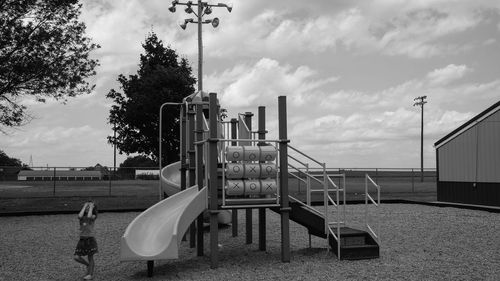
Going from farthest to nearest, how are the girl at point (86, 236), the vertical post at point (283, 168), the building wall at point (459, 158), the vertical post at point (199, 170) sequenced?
the building wall at point (459, 158), the vertical post at point (199, 170), the vertical post at point (283, 168), the girl at point (86, 236)

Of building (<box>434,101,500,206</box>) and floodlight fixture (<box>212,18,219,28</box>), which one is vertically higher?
floodlight fixture (<box>212,18,219,28</box>)

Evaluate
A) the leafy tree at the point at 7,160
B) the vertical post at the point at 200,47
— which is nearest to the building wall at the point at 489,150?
the vertical post at the point at 200,47

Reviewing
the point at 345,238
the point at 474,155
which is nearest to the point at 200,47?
the point at 474,155

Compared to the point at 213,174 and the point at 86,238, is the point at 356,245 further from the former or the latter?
the point at 86,238

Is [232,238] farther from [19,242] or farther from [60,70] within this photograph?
[60,70]

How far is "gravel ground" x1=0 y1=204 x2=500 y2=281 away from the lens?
9.21 meters

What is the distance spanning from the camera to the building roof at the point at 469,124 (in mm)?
21770

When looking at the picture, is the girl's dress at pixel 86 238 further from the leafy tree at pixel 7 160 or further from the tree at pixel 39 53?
the leafy tree at pixel 7 160

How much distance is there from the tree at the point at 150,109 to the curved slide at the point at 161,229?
26.6 m

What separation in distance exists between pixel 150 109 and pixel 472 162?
23.6 metres

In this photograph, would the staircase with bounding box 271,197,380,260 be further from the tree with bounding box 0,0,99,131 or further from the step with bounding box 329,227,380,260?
the tree with bounding box 0,0,99,131

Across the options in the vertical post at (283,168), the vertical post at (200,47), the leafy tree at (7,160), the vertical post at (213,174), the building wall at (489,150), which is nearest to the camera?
the vertical post at (213,174)

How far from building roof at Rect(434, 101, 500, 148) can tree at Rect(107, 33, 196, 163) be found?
18838 mm

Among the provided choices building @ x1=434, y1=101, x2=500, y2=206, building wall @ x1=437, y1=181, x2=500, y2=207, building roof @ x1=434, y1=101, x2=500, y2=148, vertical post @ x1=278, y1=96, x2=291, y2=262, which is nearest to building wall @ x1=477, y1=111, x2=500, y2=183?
building @ x1=434, y1=101, x2=500, y2=206
